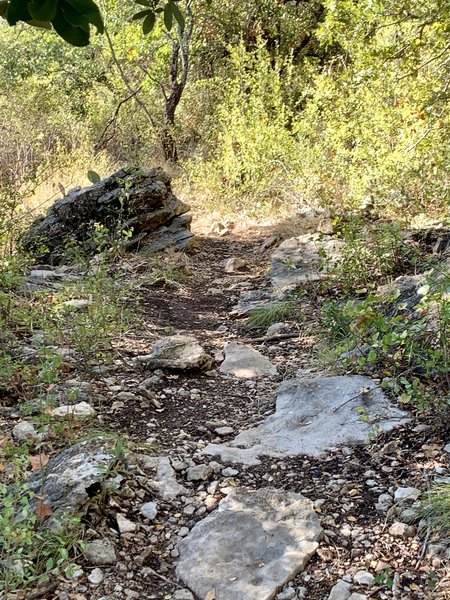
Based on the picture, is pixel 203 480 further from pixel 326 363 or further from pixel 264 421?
pixel 326 363

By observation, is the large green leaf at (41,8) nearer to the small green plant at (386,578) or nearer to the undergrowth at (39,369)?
the undergrowth at (39,369)

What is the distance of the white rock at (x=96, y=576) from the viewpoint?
5.74 feet

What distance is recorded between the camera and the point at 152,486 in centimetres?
226

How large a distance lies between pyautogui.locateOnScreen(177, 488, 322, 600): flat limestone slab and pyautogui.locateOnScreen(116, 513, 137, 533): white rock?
18cm

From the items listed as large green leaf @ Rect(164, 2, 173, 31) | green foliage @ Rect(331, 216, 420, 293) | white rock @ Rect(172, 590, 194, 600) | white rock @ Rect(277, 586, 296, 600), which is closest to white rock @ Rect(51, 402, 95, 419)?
white rock @ Rect(172, 590, 194, 600)

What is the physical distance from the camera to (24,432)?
246 cm

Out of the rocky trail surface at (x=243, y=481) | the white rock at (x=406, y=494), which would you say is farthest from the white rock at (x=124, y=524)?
the white rock at (x=406, y=494)

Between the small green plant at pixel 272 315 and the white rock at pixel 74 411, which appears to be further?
the small green plant at pixel 272 315

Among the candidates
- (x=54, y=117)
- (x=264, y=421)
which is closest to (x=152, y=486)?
(x=264, y=421)

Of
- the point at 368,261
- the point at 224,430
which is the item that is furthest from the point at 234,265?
the point at 224,430

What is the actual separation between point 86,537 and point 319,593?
75cm

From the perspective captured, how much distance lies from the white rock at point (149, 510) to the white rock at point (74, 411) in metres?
0.56

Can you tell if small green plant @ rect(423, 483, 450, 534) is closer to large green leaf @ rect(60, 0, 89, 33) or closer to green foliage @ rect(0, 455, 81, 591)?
green foliage @ rect(0, 455, 81, 591)

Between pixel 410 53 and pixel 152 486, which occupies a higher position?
pixel 410 53
